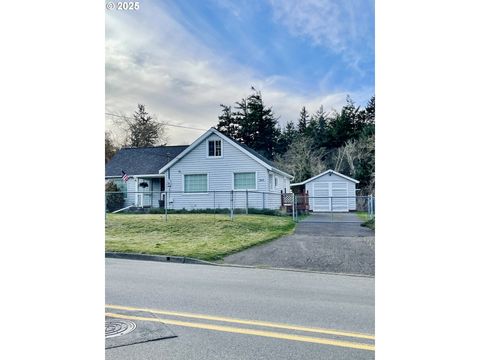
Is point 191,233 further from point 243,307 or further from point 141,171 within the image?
point 243,307

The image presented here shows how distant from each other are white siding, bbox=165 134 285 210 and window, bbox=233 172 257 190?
3cm

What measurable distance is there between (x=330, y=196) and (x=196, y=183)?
953 millimetres

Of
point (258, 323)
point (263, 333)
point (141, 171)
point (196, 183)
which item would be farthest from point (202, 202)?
point (263, 333)

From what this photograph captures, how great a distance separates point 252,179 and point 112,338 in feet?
5.10

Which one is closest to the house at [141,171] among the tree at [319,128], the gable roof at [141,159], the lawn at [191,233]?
the gable roof at [141,159]

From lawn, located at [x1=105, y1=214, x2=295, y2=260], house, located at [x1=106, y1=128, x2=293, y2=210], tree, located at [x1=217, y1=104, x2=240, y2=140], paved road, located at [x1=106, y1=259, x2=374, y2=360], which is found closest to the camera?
paved road, located at [x1=106, y1=259, x2=374, y2=360]

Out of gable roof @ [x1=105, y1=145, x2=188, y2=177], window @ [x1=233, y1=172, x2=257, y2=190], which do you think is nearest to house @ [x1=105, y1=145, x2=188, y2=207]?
gable roof @ [x1=105, y1=145, x2=188, y2=177]

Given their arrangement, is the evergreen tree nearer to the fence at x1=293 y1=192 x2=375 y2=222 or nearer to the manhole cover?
the fence at x1=293 y1=192 x2=375 y2=222

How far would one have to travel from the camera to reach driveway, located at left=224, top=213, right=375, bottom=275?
2.45 metres

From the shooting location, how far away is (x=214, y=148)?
2.45m

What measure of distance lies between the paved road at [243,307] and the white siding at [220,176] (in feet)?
1.73

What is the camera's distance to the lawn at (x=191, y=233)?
8.92 ft

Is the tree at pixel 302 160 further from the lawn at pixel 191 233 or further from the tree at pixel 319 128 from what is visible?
the lawn at pixel 191 233

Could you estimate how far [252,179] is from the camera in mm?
2787
